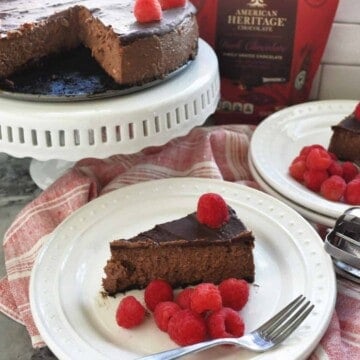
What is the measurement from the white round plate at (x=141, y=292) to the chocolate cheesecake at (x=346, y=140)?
10.2 inches

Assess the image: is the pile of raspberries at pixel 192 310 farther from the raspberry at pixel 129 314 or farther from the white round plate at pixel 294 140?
the white round plate at pixel 294 140

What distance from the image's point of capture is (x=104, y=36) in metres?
1.09

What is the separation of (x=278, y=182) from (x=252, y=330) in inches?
13.3

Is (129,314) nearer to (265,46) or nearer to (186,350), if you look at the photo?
(186,350)

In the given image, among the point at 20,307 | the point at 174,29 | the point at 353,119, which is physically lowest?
the point at 20,307

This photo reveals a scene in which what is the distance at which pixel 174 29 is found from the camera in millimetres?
1052

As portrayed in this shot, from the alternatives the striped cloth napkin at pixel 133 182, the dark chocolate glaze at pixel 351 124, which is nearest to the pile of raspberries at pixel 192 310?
the striped cloth napkin at pixel 133 182

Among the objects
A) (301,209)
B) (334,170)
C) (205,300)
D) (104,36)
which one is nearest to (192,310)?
(205,300)

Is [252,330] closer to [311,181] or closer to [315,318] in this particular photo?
[315,318]

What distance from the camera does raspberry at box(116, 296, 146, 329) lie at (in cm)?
80

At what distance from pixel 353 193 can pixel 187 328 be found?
1.43 feet

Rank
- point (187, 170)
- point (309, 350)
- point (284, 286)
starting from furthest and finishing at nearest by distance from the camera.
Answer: point (187, 170) → point (284, 286) → point (309, 350)

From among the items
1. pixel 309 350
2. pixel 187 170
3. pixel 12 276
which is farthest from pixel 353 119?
pixel 12 276

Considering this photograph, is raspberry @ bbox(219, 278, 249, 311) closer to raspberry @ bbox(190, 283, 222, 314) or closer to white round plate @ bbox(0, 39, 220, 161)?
raspberry @ bbox(190, 283, 222, 314)
